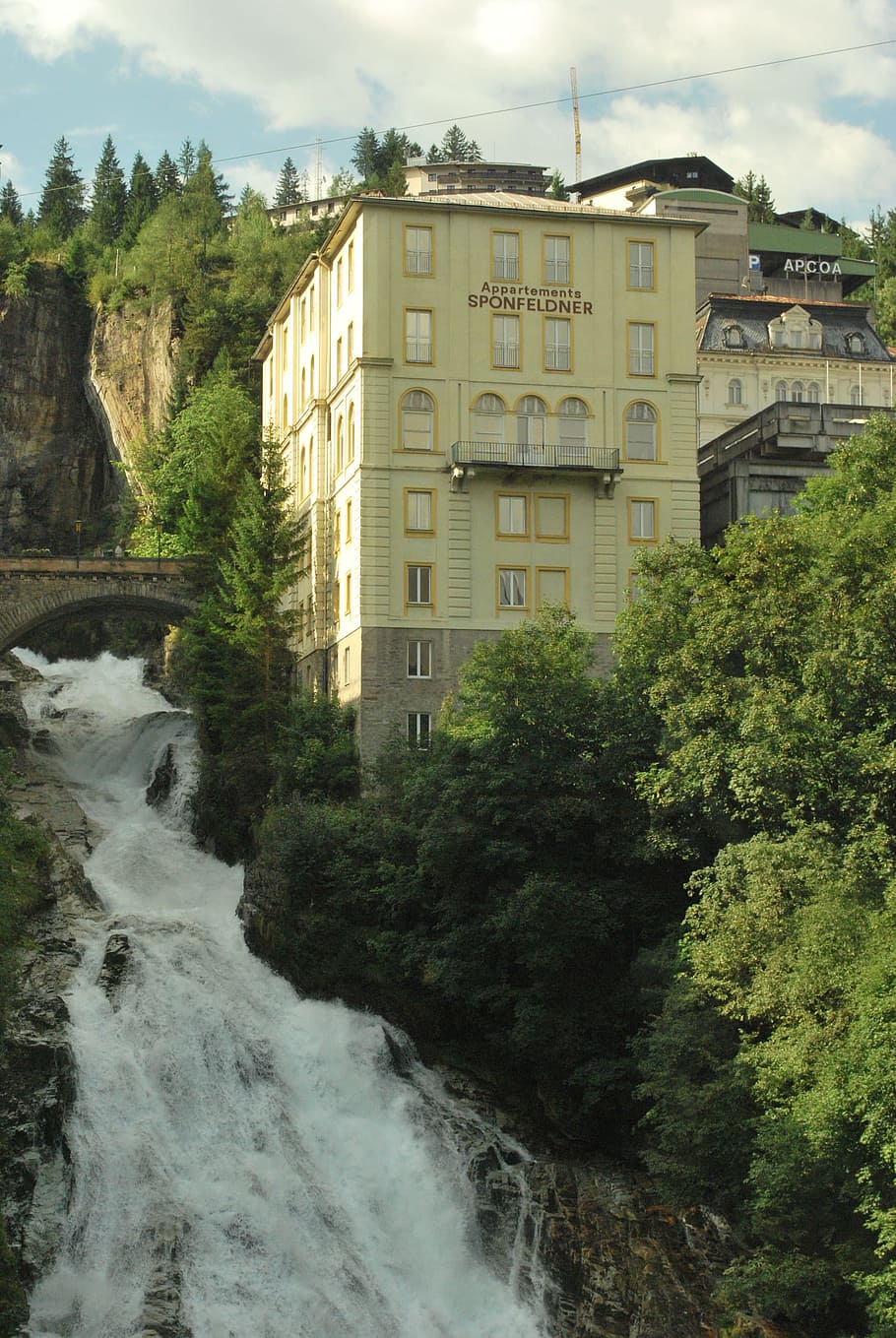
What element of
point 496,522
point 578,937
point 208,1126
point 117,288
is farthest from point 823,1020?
point 117,288

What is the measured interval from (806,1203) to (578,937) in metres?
12.3

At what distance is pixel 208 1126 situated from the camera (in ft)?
154

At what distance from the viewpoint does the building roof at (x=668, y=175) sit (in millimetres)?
141500

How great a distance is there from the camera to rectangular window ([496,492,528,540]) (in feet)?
227

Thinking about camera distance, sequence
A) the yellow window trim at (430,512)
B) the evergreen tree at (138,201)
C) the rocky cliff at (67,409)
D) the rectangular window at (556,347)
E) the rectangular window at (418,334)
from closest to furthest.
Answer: the yellow window trim at (430,512) < the rectangular window at (418,334) < the rectangular window at (556,347) < the rocky cliff at (67,409) < the evergreen tree at (138,201)

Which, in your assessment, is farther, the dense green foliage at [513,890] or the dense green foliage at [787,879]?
the dense green foliage at [513,890]

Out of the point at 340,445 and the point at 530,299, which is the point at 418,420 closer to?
the point at 340,445

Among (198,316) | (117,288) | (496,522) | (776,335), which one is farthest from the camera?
(117,288)

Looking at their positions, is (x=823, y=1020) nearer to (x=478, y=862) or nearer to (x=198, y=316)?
(x=478, y=862)

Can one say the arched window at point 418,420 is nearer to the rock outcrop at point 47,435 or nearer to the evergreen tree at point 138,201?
the rock outcrop at point 47,435

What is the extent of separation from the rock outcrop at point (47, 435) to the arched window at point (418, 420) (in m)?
59.0

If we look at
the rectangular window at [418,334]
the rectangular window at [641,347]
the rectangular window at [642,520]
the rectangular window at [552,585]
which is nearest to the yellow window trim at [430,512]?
the rectangular window at [552,585]

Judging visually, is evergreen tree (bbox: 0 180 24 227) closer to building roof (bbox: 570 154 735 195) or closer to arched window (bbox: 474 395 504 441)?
building roof (bbox: 570 154 735 195)

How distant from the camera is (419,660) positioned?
66938 millimetres
